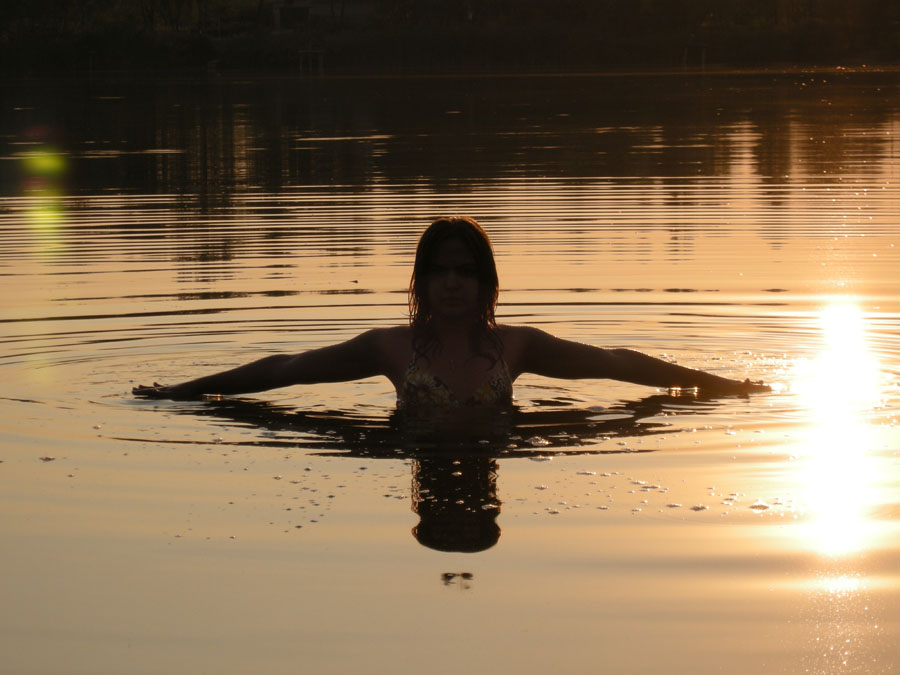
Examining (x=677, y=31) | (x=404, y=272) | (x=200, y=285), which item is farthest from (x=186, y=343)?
(x=677, y=31)

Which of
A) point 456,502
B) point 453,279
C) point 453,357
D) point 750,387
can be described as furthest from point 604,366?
point 456,502

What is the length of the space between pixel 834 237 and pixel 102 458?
415 inches

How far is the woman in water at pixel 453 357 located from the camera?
816cm

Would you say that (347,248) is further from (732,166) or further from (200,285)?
(732,166)

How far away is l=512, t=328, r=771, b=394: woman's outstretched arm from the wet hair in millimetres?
363

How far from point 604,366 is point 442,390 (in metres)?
1.02

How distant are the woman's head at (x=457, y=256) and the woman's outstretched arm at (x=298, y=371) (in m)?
0.46

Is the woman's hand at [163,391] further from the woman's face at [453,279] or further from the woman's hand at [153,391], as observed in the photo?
the woman's face at [453,279]

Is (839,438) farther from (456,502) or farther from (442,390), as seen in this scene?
(456,502)

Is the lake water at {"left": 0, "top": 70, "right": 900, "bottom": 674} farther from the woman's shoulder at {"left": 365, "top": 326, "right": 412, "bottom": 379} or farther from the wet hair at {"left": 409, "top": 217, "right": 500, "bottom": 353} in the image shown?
the wet hair at {"left": 409, "top": 217, "right": 500, "bottom": 353}

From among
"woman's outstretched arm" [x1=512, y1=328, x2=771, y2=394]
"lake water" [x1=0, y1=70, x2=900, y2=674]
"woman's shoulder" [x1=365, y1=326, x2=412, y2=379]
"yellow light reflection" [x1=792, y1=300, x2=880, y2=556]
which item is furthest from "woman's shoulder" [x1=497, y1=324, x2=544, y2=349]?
"yellow light reflection" [x1=792, y1=300, x2=880, y2=556]

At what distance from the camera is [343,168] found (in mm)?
26672

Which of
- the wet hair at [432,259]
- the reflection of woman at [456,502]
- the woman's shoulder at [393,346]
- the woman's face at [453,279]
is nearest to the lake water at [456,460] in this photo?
the reflection of woman at [456,502]

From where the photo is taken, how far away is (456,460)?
24.5 feet
